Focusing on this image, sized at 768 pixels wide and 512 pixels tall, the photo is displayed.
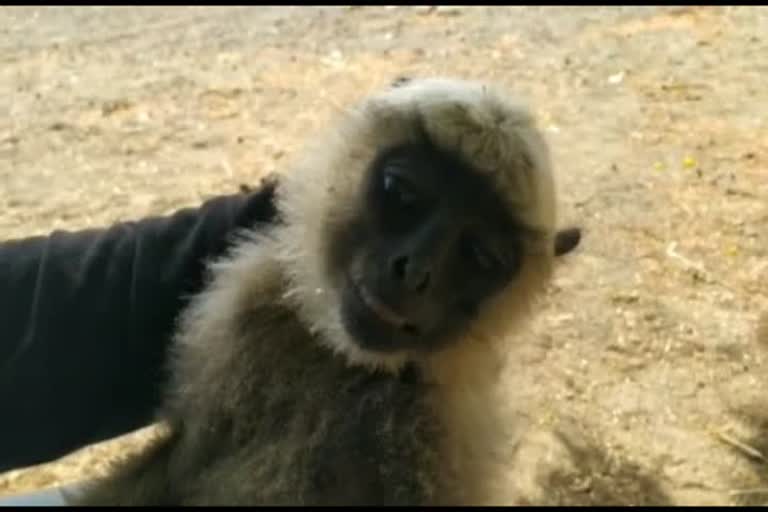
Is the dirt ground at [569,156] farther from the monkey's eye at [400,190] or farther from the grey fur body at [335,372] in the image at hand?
the monkey's eye at [400,190]

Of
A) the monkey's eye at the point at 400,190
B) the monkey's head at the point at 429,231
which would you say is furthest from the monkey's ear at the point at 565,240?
the monkey's eye at the point at 400,190

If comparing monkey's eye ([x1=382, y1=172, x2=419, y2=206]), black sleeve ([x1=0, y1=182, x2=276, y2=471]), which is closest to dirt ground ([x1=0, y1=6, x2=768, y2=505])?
monkey's eye ([x1=382, y1=172, x2=419, y2=206])

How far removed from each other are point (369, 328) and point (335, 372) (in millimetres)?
96

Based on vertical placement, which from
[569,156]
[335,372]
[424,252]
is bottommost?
[569,156]

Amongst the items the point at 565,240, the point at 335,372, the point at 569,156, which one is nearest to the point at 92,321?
the point at 335,372

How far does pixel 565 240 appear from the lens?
7.93 ft

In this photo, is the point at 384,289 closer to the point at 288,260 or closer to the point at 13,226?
the point at 288,260

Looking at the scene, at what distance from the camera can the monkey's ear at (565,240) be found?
240 cm

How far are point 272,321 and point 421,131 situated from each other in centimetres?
Result: 41

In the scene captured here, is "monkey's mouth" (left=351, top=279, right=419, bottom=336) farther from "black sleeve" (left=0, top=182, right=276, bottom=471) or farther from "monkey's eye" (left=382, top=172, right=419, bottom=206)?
"black sleeve" (left=0, top=182, right=276, bottom=471)

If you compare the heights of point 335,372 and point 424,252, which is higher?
point 424,252

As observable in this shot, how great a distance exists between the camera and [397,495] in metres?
2.16

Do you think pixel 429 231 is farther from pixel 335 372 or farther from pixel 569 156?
pixel 569 156

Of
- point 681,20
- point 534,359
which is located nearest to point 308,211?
point 534,359
